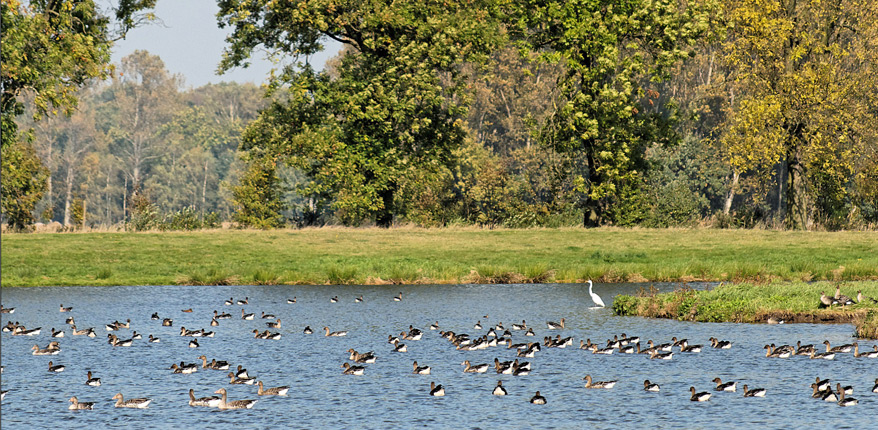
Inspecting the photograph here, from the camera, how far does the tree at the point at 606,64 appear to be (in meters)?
53.1

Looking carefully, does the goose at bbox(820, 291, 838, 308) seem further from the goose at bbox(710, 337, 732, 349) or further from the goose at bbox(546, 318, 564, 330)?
the goose at bbox(546, 318, 564, 330)

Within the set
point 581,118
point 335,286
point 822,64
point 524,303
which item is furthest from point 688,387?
point 822,64

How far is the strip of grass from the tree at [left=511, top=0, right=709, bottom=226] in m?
4.17

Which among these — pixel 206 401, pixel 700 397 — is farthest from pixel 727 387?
pixel 206 401

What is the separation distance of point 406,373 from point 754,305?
1235cm

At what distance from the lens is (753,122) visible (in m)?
54.2

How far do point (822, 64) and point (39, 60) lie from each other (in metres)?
38.2

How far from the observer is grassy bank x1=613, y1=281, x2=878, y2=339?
29328 millimetres

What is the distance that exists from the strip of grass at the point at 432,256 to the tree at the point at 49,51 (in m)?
6.34

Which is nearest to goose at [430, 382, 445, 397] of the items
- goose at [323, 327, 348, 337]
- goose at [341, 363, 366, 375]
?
goose at [341, 363, 366, 375]

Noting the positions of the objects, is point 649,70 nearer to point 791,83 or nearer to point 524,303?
point 791,83

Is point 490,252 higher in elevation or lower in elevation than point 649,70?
lower

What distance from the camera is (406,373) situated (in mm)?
22641

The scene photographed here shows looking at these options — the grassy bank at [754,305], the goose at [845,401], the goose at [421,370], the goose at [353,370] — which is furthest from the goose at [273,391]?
the grassy bank at [754,305]
